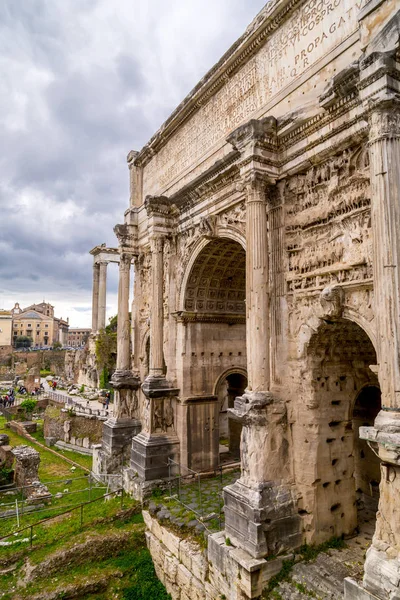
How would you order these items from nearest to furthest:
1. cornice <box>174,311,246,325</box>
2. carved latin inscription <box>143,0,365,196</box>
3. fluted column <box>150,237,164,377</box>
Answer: carved latin inscription <box>143,0,365,196</box>, cornice <box>174,311,246,325</box>, fluted column <box>150,237,164,377</box>

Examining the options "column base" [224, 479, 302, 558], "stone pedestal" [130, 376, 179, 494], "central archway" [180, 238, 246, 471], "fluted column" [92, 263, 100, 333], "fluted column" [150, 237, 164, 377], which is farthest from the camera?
"fluted column" [92, 263, 100, 333]

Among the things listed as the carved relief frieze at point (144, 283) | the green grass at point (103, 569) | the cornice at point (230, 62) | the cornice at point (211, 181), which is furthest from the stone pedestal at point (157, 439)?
the cornice at point (230, 62)

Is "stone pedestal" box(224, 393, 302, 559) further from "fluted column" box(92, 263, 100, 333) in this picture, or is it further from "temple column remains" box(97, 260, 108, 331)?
"fluted column" box(92, 263, 100, 333)

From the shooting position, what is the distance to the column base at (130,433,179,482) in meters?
10.2

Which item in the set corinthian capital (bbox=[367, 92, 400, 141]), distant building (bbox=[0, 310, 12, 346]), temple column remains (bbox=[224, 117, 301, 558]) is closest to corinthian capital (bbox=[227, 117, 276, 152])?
temple column remains (bbox=[224, 117, 301, 558])

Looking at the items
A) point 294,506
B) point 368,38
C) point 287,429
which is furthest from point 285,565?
point 368,38

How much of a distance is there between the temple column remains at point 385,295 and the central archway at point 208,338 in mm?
5492

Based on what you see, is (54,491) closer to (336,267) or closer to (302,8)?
(336,267)

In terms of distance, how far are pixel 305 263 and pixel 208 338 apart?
5161mm

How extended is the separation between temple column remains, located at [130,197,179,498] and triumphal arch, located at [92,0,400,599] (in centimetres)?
5

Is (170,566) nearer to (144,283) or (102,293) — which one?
(144,283)

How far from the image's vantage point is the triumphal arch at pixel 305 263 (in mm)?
5047

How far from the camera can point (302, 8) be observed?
7.25 metres

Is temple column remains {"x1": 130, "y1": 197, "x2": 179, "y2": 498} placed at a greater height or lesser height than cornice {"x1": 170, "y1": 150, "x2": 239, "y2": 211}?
lesser
